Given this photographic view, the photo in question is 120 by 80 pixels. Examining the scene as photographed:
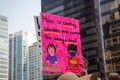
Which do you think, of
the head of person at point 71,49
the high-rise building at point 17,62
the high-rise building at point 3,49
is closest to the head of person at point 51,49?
the head of person at point 71,49

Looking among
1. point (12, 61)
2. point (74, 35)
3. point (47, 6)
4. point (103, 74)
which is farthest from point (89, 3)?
point (12, 61)

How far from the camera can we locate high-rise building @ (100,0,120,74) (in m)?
79.2

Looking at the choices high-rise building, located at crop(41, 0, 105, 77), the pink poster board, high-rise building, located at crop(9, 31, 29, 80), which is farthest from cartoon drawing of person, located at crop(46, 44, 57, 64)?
high-rise building, located at crop(9, 31, 29, 80)

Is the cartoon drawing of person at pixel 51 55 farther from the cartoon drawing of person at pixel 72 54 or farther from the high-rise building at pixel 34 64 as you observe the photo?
the high-rise building at pixel 34 64

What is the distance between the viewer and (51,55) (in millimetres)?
18188

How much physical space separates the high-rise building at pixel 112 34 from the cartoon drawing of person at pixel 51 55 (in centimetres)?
6126

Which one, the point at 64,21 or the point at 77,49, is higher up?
the point at 64,21

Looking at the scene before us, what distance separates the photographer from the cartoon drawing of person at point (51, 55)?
17.8 metres

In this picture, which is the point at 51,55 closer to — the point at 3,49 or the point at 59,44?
the point at 59,44

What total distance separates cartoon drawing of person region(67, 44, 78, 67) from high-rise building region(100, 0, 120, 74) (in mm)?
60182

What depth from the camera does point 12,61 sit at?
19688 centimetres

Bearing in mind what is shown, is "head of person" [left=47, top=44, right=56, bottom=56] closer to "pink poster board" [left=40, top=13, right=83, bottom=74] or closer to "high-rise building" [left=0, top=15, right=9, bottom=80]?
"pink poster board" [left=40, top=13, right=83, bottom=74]

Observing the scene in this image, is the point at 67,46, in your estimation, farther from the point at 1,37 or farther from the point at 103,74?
the point at 1,37

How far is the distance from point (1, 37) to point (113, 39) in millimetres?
94942
